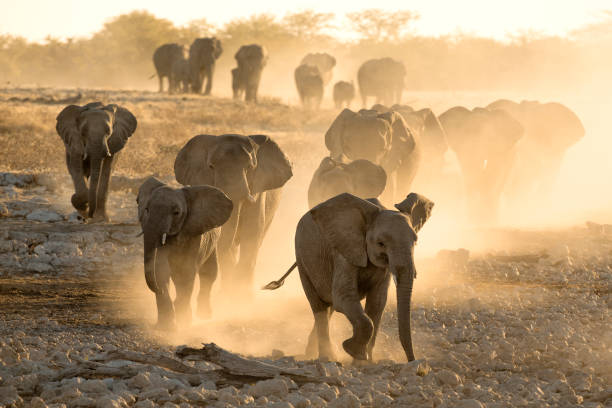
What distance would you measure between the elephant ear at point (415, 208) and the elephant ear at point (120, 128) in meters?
7.68

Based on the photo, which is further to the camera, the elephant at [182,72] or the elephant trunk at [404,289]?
the elephant at [182,72]

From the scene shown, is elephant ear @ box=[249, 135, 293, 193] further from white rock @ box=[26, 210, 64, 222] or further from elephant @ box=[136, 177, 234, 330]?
white rock @ box=[26, 210, 64, 222]

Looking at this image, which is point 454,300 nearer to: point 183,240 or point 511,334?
point 511,334

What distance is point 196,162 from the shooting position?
10758 millimetres

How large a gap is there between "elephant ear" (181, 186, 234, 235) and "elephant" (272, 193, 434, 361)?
1404mm

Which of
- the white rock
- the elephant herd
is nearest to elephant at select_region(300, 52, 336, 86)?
the elephant herd

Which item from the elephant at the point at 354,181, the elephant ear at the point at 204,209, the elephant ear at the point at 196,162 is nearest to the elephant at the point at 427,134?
the elephant at the point at 354,181

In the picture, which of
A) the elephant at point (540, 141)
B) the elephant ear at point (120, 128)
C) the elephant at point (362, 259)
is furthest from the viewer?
the elephant at point (540, 141)

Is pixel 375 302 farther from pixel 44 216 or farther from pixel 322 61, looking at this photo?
pixel 322 61

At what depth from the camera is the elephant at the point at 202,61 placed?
36.6m

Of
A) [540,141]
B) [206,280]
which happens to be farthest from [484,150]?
[206,280]

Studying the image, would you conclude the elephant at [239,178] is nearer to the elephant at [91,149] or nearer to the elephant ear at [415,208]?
the elephant ear at [415,208]

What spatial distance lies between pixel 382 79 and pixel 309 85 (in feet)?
10.8

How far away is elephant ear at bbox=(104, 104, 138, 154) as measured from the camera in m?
14.5
